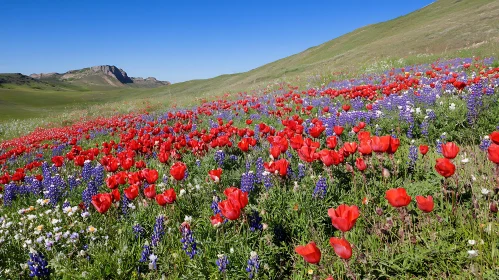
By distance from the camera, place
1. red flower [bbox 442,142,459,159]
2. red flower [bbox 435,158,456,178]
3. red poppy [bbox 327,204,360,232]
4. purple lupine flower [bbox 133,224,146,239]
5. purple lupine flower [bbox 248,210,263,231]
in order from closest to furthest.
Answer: red poppy [bbox 327,204,360,232] → red flower [bbox 435,158,456,178] → red flower [bbox 442,142,459,159] → purple lupine flower [bbox 248,210,263,231] → purple lupine flower [bbox 133,224,146,239]

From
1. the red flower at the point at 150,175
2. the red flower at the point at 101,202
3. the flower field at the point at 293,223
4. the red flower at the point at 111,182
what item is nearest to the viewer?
the flower field at the point at 293,223

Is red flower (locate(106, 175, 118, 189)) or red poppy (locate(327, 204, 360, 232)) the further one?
red flower (locate(106, 175, 118, 189))

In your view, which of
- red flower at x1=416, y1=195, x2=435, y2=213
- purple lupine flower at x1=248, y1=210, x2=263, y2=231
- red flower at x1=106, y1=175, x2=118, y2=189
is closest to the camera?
red flower at x1=416, y1=195, x2=435, y2=213

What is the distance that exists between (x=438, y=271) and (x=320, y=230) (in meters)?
1.13

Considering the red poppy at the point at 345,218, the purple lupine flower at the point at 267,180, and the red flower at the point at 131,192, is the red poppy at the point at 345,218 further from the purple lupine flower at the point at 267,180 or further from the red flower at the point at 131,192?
the red flower at the point at 131,192

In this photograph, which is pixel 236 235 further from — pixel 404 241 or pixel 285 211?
pixel 404 241

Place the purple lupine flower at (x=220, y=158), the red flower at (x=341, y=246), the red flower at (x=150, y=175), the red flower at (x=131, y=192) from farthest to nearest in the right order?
the purple lupine flower at (x=220, y=158) < the red flower at (x=150, y=175) < the red flower at (x=131, y=192) < the red flower at (x=341, y=246)

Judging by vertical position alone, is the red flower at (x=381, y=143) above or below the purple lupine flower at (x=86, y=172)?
above

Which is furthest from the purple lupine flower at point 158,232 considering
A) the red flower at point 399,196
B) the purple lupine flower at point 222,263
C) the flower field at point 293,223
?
the red flower at point 399,196

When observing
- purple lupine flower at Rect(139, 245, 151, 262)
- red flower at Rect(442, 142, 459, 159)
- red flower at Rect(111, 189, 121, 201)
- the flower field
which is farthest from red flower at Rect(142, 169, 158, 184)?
red flower at Rect(442, 142, 459, 159)

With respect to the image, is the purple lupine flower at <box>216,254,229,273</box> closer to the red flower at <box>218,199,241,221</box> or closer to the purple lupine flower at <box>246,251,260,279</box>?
the purple lupine flower at <box>246,251,260,279</box>

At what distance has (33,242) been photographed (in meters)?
3.65

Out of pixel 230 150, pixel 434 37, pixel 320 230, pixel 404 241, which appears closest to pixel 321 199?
pixel 320 230

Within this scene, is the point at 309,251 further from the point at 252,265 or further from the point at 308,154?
the point at 308,154
